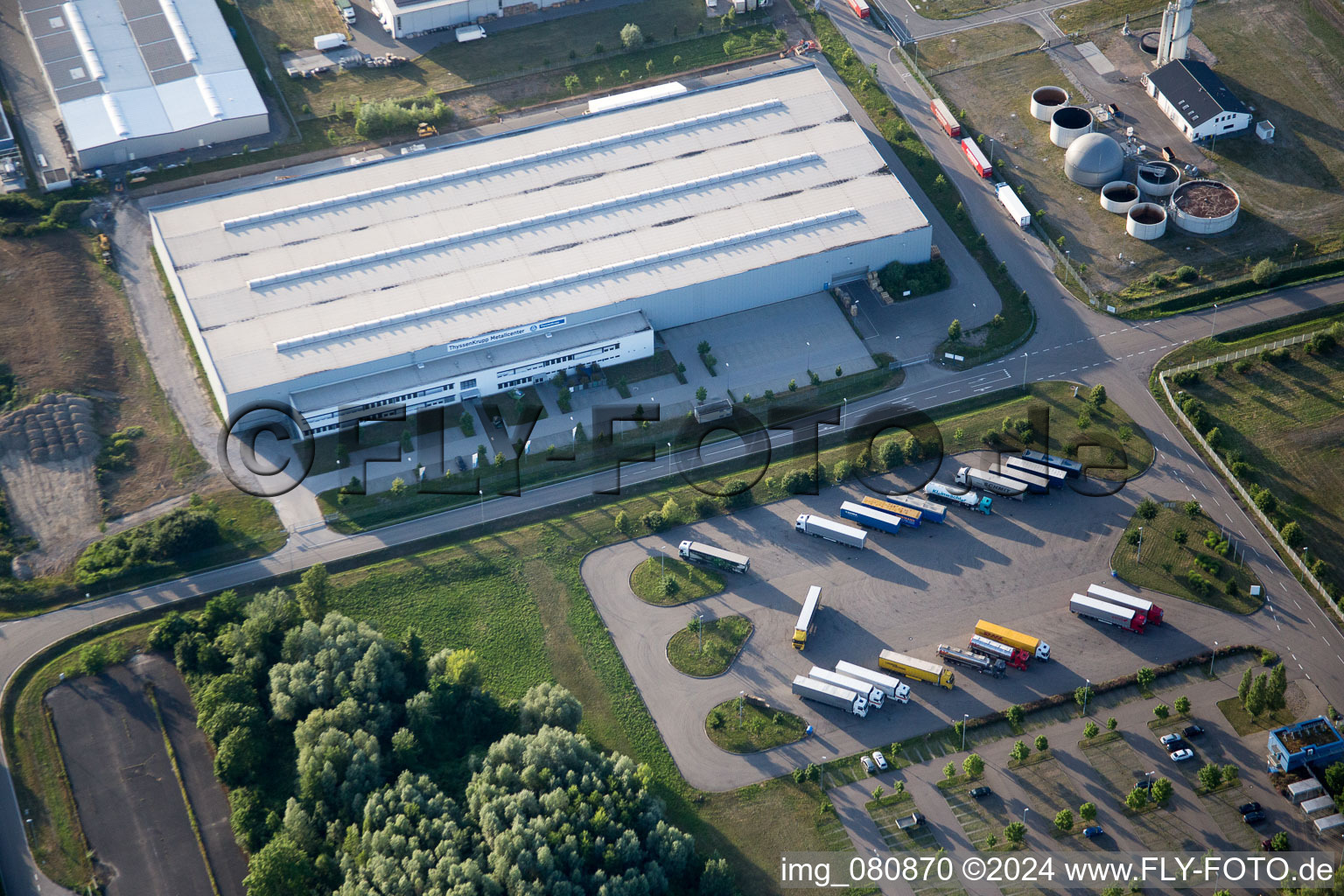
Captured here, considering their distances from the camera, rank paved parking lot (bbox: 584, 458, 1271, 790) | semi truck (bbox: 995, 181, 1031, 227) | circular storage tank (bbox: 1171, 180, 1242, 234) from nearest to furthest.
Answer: paved parking lot (bbox: 584, 458, 1271, 790), circular storage tank (bbox: 1171, 180, 1242, 234), semi truck (bbox: 995, 181, 1031, 227)

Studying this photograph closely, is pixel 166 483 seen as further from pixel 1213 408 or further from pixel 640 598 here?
pixel 1213 408

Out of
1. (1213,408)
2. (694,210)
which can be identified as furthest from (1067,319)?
(694,210)

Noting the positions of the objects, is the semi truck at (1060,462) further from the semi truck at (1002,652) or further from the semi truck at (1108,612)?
the semi truck at (1002,652)

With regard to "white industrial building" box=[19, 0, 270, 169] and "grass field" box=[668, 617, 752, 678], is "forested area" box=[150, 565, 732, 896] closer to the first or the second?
"grass field" box=[668, 617, 752, 678]

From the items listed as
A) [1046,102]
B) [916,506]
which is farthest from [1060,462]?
[1046,102]

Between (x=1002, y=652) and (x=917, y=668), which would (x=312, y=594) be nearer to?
(x=917, y=668)

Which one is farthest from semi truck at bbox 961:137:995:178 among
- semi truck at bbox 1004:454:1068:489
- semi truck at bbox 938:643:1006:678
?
semi truck at bbox 938:643:1006:678

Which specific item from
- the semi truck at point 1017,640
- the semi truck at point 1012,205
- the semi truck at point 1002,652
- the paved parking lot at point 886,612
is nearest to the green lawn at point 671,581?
the paved parking lot at point 886,612
